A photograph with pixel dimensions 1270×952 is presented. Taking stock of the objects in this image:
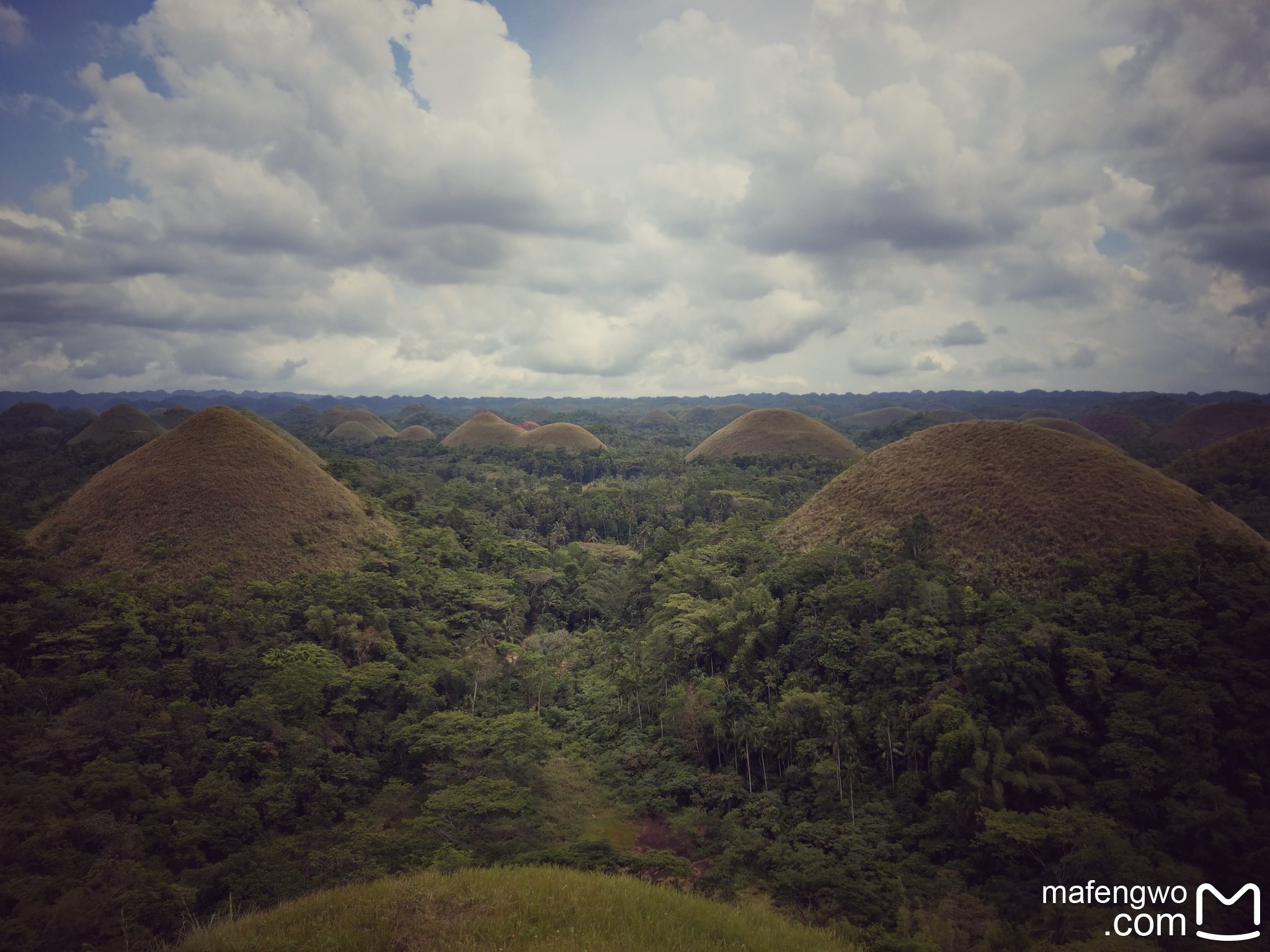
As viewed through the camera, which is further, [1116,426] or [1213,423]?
[1116,426]

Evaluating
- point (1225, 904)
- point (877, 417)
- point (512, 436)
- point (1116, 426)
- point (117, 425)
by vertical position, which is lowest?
point (1225, 904)

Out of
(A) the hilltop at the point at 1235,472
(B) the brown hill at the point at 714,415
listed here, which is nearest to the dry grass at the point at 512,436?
(A) the hilltop at the point at 1235,472

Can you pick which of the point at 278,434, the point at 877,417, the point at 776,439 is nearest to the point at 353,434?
the point at 278,434

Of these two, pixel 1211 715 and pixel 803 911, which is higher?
pixel 1211 715

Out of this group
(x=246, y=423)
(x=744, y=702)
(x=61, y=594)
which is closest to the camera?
(x=744, y=702)

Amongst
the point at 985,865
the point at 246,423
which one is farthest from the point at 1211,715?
the point at 246,423

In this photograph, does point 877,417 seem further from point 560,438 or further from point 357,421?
point 357,421

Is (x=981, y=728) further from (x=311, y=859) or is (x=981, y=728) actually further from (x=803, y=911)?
(x=311, y=859)
